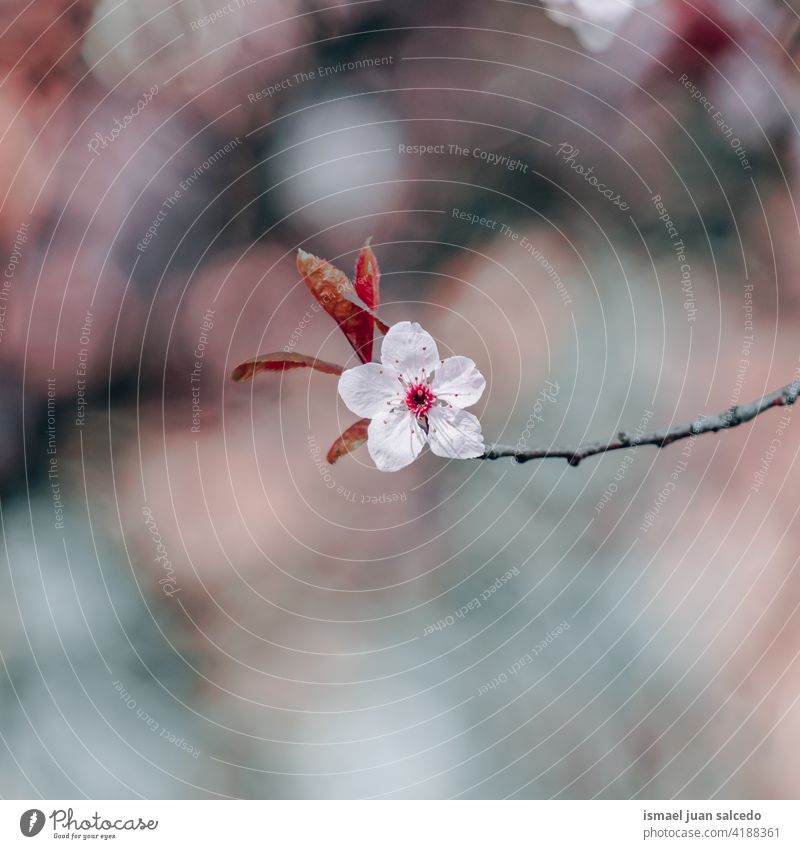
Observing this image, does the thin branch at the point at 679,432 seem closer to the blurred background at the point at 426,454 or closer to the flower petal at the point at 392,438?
the blurred background at the point at 426,454
